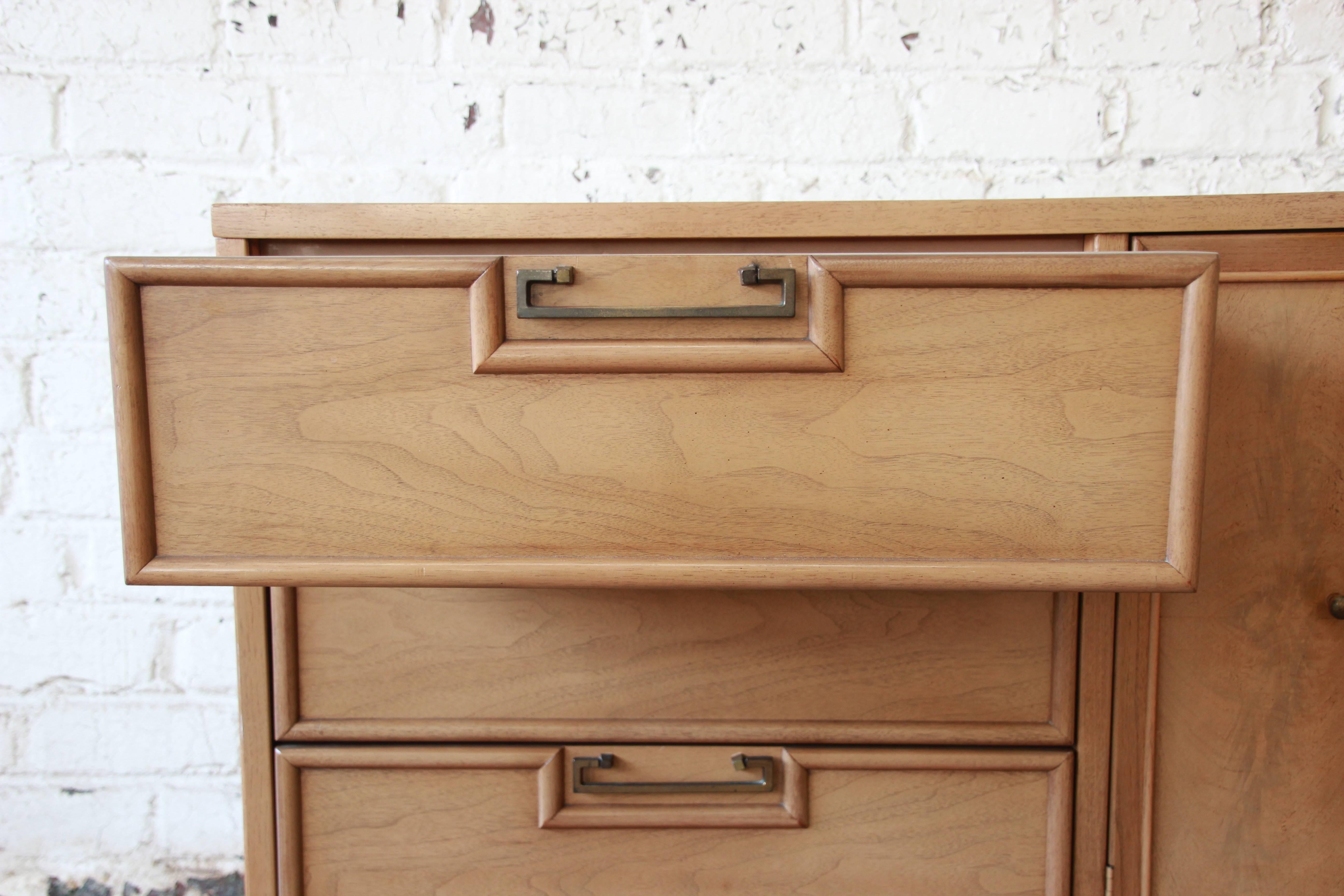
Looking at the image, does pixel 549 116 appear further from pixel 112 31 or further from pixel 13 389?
pixel 13 389

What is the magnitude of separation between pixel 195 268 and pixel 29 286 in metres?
0.61

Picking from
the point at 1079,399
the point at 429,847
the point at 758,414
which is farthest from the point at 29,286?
the point at 1079,399

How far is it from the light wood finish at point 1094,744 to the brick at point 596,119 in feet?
2.16

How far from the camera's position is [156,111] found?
86 cm

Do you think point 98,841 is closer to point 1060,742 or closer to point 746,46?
point 1060,742

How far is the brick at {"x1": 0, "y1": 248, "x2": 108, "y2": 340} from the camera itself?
0.85m

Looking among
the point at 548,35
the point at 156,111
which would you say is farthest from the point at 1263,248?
the point at 156,111

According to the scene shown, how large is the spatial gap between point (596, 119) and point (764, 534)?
2.01ft

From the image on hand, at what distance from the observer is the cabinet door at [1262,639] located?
55 centimetres

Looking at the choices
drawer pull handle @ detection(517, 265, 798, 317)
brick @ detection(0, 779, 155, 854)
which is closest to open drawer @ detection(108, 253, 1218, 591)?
drawer pull handle @ detection(517, 265, 798, 317)

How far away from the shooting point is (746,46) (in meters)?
0.86

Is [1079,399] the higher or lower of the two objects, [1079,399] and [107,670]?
the higher

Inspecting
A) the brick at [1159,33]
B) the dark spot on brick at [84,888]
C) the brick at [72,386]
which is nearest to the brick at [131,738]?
the dark spot on brick at [84,888]

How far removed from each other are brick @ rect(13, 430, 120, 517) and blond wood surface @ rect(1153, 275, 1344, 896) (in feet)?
3.65
